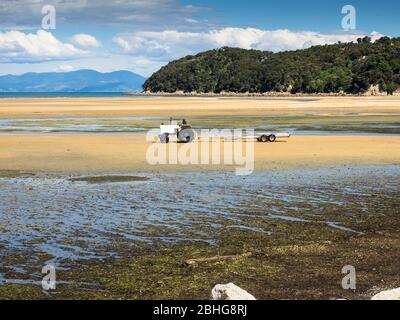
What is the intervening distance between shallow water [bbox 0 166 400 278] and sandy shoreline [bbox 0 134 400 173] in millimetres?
2545

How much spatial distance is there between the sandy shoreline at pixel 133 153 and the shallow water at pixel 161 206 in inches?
100

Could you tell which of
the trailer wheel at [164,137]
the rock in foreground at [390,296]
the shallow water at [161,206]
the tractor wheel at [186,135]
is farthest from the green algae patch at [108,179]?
the rock in foreground at [390,296]

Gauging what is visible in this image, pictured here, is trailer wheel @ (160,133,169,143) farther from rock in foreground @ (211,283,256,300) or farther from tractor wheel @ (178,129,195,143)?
rock in foreground @ (211,283,256,300)

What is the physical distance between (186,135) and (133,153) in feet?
18.0

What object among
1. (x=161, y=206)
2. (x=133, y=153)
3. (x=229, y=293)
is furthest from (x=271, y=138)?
(x=229, y=293)

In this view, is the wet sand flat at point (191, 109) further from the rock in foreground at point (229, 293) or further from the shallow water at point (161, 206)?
the rock in foreground at point (229, 293)

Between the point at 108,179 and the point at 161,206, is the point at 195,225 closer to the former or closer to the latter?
the point at 161,206

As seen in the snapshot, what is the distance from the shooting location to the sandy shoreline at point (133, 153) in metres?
25.9

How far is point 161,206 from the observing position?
1722 centimetres
